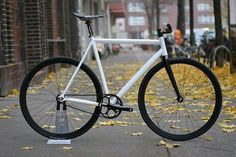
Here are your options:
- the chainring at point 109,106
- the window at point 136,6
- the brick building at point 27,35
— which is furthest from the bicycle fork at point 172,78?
the window at point 136,6

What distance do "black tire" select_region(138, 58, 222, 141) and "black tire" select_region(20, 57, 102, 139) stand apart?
0.53 meters

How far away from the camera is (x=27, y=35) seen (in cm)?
1338

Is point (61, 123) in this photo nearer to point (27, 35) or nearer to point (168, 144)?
point (168, 144)

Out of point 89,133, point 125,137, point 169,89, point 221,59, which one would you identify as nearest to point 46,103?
point 89,133

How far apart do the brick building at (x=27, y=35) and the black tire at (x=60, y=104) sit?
11.3 ft

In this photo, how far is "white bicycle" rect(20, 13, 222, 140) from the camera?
5695 millimetres

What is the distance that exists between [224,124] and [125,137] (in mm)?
1335

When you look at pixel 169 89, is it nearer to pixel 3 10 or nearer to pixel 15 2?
pixel 3 10

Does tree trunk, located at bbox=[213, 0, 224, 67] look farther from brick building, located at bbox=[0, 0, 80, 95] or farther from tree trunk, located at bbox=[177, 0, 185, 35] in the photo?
tree trunk, located at bbox=[177, 0, 185, 35]

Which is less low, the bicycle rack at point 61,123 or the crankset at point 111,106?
the crankset at point 111,106

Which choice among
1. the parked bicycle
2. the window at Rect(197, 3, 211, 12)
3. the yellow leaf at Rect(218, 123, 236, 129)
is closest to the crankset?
the yellow leaf at Rect(218, 123, 236, 129)

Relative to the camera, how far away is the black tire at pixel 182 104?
5.68 meters

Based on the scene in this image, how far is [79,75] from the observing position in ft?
19.1

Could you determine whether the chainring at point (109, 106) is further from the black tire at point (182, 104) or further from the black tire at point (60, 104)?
the black tire at point (182, 104)
